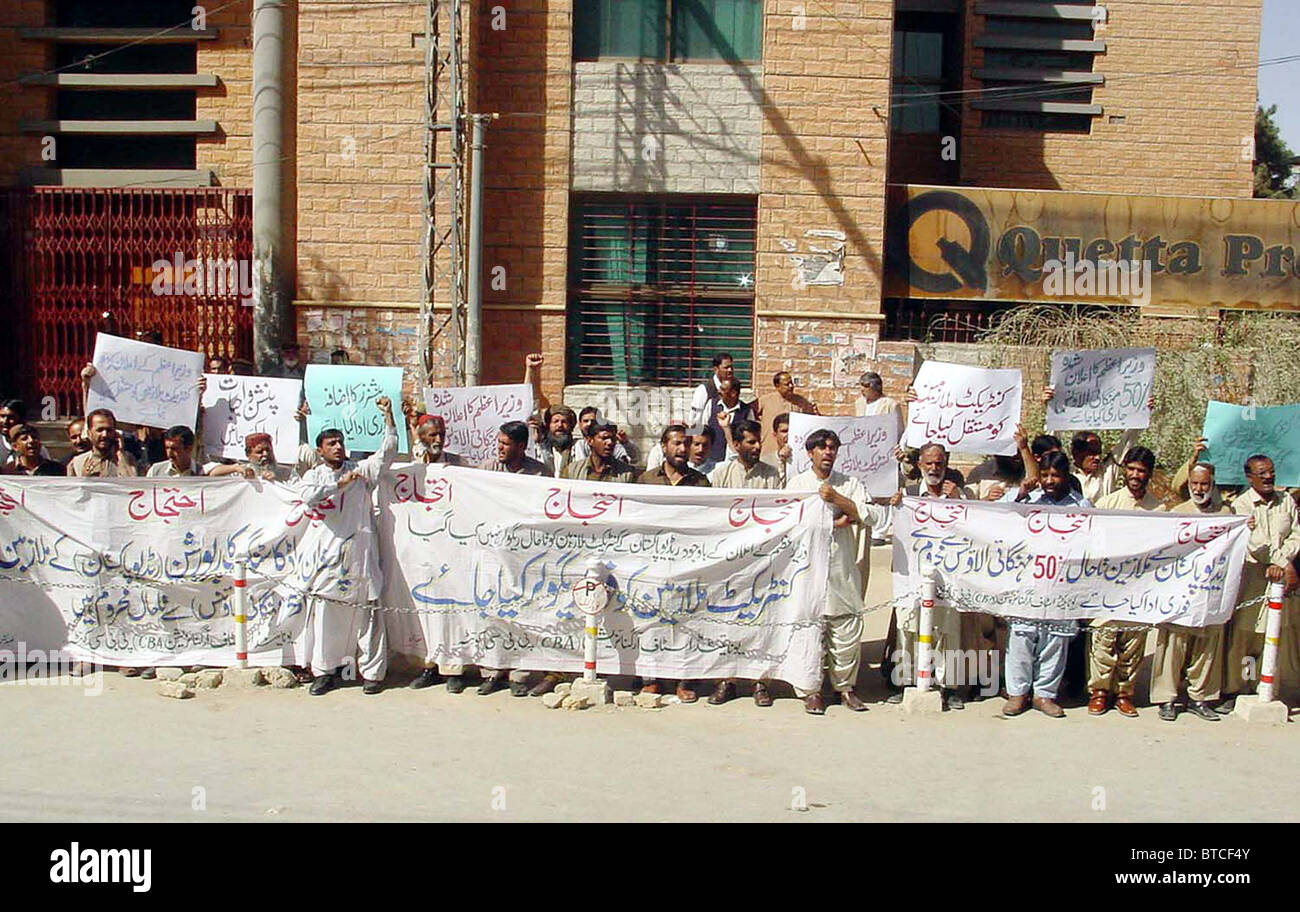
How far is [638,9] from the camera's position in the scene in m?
15.8

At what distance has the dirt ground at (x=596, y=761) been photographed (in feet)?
21.4

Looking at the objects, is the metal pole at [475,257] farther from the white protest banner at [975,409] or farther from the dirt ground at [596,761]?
the dirt ground at [596,761]

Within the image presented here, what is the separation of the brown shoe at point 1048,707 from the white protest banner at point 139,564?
5060 mm

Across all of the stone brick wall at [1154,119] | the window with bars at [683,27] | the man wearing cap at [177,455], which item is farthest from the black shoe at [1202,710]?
the stone brick wall at [1154,119]

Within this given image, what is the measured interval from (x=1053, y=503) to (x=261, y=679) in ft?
17.9

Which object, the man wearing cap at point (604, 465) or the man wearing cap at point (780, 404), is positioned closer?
the man wearing cap at point (604, 465)

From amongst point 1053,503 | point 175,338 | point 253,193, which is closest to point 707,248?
point 253,193

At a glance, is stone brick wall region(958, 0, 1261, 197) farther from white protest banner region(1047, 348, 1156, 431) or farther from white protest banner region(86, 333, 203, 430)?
white protest banner region(86, 333, 203, 430)

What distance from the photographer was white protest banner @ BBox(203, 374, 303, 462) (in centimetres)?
971

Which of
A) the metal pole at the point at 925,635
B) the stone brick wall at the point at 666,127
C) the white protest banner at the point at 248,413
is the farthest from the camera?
the stone brick wall at the point at 666,127

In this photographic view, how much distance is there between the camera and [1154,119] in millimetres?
20172

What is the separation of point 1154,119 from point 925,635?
15.0m

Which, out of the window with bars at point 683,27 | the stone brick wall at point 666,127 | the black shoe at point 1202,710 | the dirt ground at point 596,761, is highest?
the window with bars at point 683,27
